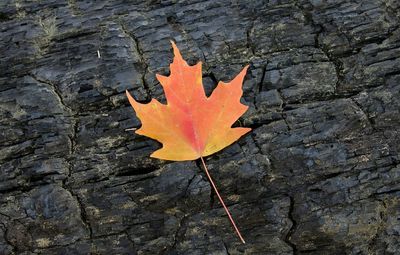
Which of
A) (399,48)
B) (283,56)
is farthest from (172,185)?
(399,48)

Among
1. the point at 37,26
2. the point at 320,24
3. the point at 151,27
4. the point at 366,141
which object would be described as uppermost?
the point at 37,26

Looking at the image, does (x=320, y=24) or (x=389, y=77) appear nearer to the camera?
(x=389, y=77)

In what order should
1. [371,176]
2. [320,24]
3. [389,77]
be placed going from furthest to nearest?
[320,24] < [389,77] < [371,176]

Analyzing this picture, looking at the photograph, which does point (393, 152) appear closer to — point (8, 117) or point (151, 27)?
point (151, 27)

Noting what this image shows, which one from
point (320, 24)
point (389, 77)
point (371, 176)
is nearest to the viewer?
point (371, 176)

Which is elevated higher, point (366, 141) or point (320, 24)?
point (320, 24)
